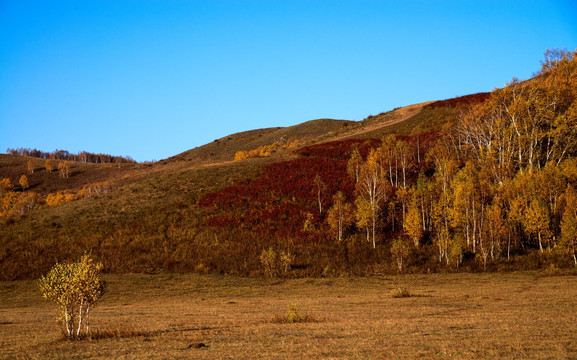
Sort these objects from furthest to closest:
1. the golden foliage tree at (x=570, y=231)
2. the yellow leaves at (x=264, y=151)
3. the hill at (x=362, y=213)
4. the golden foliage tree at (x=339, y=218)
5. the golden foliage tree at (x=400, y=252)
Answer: the yellow leaves at (x=264, y=151)
the golden foliage tree at (x=339, y=218)
the hill at (x=362, y=213)
the golden foliage tree at (x=400, y=252)
the golden foliage tree at (x=570, y=231)

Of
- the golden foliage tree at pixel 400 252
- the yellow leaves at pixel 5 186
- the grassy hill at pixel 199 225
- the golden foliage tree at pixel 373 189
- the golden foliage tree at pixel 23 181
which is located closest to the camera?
the golden foliage tree at pixel 400 252

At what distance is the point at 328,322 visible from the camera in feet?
69.8

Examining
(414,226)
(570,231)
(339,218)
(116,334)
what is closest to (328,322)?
(116,334)

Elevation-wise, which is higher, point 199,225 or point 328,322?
point 199,225

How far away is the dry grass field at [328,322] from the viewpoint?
14.3m

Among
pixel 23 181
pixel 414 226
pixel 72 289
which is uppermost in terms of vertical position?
pixel 23 181

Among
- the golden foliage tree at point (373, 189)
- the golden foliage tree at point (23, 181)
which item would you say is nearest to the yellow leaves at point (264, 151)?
the golden foliage tree at point (373, 189)

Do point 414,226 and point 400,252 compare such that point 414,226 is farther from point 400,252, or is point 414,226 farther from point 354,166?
point 354,166

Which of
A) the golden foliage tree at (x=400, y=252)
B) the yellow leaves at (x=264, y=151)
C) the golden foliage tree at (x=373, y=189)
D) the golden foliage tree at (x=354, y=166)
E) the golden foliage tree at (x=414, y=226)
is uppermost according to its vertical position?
the yellow leaves at (x=264, y=151)

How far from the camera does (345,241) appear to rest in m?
57.1

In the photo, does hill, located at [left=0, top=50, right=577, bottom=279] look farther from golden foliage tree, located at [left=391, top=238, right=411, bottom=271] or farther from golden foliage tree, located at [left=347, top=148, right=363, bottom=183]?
golden foliage tree, located at [left=347, top=148, right=363, bottom=183]

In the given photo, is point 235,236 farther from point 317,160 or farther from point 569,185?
point 569,185

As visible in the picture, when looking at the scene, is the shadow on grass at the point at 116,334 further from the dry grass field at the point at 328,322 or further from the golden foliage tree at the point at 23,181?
the golden foliage tree at the point at 23,181

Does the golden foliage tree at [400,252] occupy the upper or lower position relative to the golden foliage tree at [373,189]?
lower
